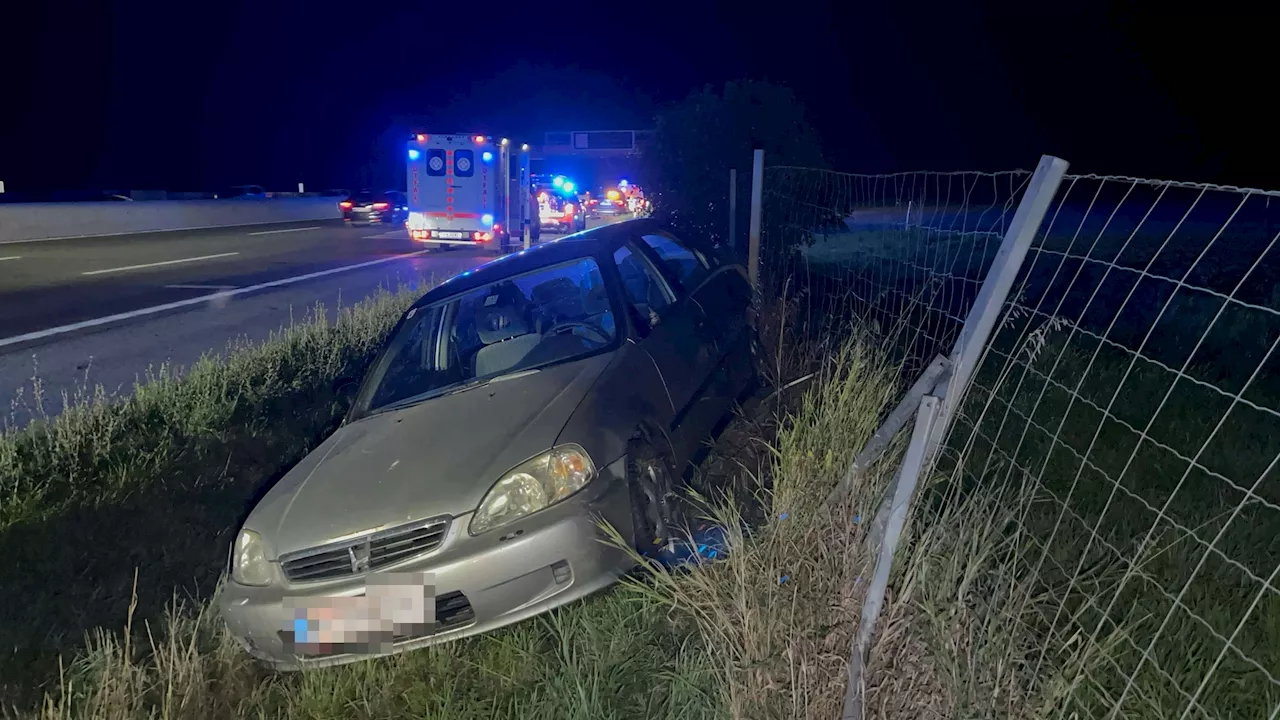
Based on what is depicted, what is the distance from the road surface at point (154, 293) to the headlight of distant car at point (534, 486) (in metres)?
5.04

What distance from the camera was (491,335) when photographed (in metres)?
5.05

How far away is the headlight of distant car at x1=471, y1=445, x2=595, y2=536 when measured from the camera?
3.33m

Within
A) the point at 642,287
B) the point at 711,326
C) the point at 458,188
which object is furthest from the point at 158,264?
the point at 711,326

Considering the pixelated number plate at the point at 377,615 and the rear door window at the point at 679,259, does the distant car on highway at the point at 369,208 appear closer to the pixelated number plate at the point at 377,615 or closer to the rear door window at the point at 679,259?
the rear door window at the point at 679,259

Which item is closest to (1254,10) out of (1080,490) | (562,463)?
(1080,490)

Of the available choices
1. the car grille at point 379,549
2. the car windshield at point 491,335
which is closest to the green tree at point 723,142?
the car windshield at point 491,335

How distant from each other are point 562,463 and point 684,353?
1.34 m

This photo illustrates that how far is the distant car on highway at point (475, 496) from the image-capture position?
10.6ft

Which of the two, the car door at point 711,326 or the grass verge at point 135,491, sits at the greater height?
the car door at point 711,326

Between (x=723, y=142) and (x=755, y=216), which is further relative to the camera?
(x=723, y=142)

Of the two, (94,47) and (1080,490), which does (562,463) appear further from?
(94,47)

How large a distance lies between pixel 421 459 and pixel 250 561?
Answer: 2.50 ft

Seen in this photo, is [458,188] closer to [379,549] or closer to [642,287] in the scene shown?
[642,287]

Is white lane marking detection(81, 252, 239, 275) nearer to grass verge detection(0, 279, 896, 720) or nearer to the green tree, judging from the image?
the green tree
